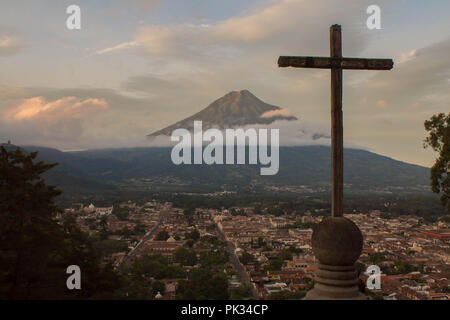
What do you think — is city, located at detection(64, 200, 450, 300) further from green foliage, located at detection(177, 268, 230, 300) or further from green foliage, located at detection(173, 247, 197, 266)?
green foliage, located at detection(177, 268, 230, 300)

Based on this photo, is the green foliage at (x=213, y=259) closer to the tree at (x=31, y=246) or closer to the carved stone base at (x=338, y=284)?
the tree at (x=31, y=246)

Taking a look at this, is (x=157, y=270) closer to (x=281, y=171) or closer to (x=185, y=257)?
(x=185, y=257)

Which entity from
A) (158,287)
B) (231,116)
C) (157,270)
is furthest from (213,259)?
(231,116)

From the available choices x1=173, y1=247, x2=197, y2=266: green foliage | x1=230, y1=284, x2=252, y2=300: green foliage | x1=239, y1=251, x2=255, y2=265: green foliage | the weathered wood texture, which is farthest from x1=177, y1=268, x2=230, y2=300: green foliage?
x1=239, y1=251, x2=255, y2=265: green foliage

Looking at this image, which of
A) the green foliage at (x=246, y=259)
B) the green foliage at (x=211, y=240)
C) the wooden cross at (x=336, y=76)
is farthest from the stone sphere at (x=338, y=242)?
the green foliage at (x=211, y=240)

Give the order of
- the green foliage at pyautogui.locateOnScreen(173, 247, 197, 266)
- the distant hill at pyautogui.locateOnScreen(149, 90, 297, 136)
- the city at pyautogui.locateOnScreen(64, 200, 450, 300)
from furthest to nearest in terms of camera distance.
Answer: the distant hill at pyautogui.locateOnScreen(149, 90, 297, 136) → the green foliage at pyautogui.locateOnScreen(173, 247, 197, 266) → the city at pyautogui.locateOnScreen(64, 200, 450, 300)

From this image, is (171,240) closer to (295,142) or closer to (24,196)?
(24,196)

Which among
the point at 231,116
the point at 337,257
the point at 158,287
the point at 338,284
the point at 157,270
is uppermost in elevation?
the point at 231,116
